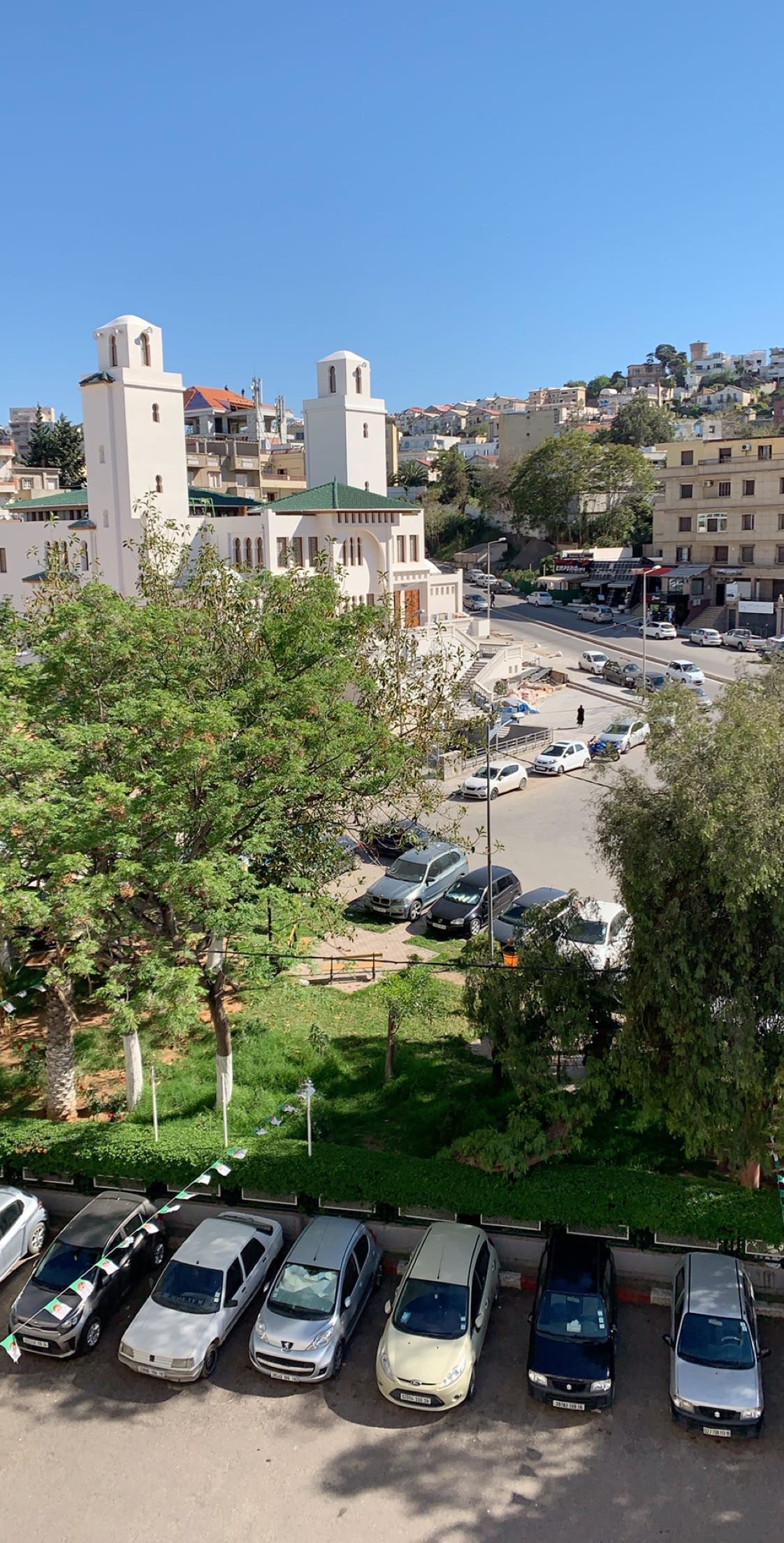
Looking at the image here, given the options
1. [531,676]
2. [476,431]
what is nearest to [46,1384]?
[531,676]

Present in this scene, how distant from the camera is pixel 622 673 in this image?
49.4 m

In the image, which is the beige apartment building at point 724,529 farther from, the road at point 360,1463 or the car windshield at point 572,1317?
the road at point 360,1463

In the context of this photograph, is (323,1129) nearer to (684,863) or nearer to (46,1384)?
(46,1384)

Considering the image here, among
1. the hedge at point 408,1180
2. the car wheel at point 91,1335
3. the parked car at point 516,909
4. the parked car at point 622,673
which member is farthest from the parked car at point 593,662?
the car wheel at point 91,1335

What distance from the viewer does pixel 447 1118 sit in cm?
1505

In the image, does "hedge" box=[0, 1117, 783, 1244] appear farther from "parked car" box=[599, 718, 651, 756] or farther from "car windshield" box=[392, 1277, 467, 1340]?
"parked car" box=[599, 718, 651, 756]

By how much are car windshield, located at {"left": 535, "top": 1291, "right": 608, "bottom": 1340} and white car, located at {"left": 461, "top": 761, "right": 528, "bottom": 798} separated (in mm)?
21036

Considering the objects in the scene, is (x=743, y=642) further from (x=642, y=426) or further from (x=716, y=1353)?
(x=642, y=426)

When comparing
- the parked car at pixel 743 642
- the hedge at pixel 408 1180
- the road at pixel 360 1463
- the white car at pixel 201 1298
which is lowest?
the road at pixel 360 1463

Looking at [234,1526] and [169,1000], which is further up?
[169,1000]

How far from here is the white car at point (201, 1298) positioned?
11133mm

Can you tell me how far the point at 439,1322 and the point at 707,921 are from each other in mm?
5057

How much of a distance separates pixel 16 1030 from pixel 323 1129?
6.29m

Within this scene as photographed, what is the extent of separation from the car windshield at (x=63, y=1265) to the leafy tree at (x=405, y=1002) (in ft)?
17.5
